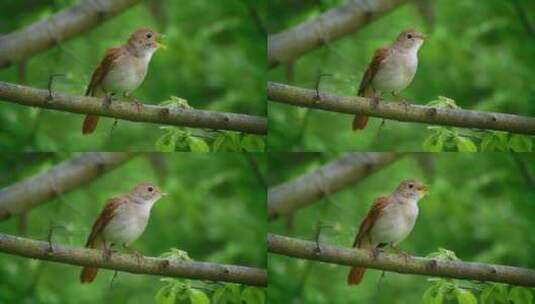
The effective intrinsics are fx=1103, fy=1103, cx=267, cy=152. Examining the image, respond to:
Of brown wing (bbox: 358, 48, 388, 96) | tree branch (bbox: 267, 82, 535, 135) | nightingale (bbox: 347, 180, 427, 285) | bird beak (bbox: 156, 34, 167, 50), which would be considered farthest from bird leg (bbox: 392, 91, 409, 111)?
bird beak (bbox: 156, 34, 167, 50)

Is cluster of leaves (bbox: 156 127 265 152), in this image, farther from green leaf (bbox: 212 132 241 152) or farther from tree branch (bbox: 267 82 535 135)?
tree branch (bbox: 267 82 535 135)

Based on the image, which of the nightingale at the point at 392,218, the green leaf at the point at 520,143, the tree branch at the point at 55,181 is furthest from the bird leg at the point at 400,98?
the tree branch at the point at 55,181

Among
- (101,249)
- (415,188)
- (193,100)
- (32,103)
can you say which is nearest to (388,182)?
(415,188)

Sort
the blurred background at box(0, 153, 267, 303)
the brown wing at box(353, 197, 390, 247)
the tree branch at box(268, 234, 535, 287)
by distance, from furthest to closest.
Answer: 1. the blurred background at box(0, 153, 267, 303)
2. the brown wing at box(353, 197, 390, 247)
3. the tree branch at box(268, 234, 535, 287)

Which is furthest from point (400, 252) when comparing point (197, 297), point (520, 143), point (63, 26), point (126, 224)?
point (63, 26)

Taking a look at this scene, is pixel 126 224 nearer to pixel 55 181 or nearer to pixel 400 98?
pixel 55 181

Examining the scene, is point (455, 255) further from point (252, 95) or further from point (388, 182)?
point (252, 95)
